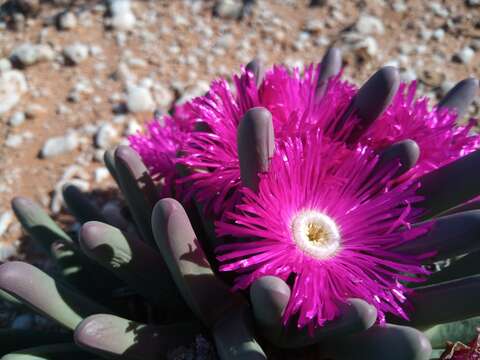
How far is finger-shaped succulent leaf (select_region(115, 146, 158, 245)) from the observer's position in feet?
2.93

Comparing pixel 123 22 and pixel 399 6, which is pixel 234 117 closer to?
pixel 123 22

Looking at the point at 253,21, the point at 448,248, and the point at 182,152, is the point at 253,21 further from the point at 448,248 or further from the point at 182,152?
the point at 448,248

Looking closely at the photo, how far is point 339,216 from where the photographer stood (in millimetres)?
853

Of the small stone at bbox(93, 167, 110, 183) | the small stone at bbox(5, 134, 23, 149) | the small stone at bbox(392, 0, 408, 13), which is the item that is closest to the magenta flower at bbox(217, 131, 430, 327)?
the small stone at bbox(93, 167, 110, 183)

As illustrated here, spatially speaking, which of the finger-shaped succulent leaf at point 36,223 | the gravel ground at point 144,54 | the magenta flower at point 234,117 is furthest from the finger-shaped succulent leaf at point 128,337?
the gravel ground at point 144,54

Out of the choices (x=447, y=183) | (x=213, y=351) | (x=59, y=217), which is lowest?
(x=59, y=217)

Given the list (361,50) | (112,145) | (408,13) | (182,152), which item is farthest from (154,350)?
(408,13)

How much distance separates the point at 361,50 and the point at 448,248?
1.44 m

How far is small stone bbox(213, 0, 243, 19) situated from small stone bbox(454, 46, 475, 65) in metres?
0.91

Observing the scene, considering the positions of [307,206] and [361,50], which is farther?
[361,50]

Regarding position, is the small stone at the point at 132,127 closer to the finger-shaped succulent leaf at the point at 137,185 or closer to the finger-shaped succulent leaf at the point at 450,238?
the finger-shaped succulent leaf at the point at 137,185

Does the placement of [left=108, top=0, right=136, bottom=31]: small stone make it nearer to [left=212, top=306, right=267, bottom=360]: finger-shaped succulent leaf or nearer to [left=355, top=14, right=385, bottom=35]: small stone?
[left=355, top=14, right=385, bottom=35]: small stone

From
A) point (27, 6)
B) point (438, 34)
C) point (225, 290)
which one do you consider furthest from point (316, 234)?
point (27, 6)

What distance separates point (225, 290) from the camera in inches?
32.8
